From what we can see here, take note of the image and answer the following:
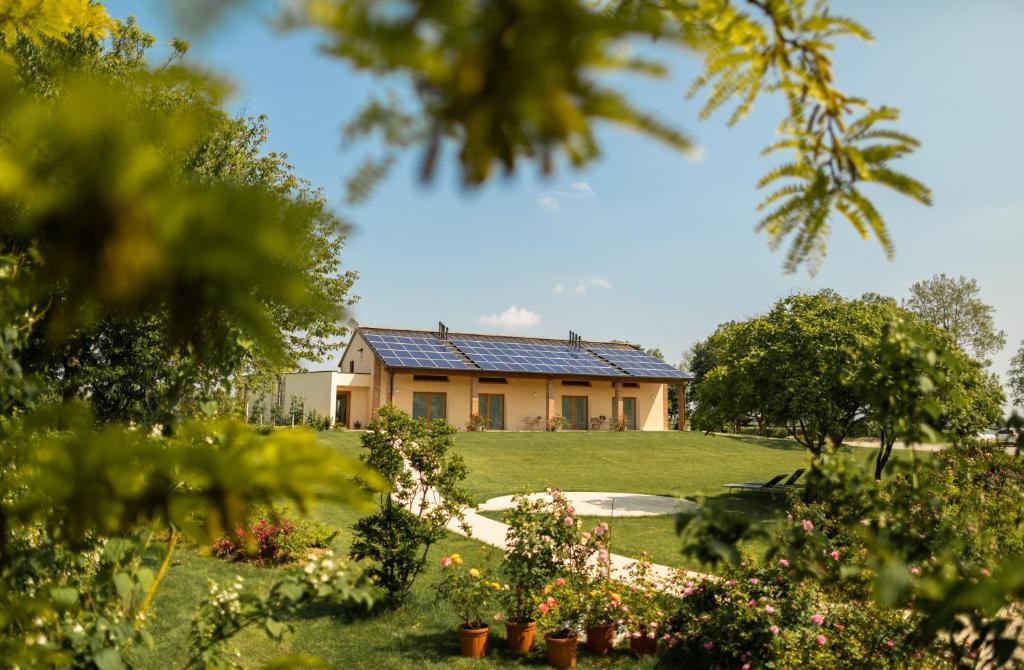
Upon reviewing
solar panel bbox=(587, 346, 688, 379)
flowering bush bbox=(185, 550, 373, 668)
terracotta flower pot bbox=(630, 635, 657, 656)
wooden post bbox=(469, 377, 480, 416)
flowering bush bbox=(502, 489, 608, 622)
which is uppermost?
solar panel bbox=(587, 346, 688, 379)

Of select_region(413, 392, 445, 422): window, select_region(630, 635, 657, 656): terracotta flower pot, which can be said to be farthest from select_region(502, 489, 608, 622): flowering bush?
select_region(413, 392, 445, 422): window

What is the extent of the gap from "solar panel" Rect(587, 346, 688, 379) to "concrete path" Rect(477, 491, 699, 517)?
20272 millimetres

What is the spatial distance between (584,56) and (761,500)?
62.3ft

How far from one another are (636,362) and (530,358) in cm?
761

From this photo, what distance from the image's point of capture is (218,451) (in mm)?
735

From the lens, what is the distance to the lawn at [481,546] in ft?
21.9

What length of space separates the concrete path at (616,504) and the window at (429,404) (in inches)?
644

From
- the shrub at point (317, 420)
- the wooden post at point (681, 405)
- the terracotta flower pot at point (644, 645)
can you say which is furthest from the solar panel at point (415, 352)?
the terracotta flower pot at point (644, 645)

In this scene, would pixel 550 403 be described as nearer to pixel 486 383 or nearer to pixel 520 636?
pixel 486 383

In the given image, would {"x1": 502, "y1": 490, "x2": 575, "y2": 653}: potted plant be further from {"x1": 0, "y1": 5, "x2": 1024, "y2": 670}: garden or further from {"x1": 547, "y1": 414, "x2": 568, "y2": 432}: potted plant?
{"x1": 547, "y1": 414, "x2": 568, "y2": 432}: potted plant

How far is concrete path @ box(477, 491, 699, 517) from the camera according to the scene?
48.4 feet

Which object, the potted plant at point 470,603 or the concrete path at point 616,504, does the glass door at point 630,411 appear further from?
the potted plant at point 470,603

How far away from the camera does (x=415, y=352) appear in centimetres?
3397

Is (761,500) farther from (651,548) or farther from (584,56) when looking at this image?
(584,56)
